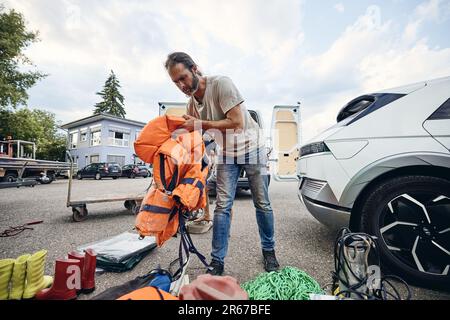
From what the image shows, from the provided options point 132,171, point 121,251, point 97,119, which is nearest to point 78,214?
point 121,251

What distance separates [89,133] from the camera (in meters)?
25.7

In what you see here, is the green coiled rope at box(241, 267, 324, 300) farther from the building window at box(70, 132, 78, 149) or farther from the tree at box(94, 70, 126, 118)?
the tree at box(94, 70, 126, 118)

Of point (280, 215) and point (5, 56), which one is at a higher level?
point (5, 56)

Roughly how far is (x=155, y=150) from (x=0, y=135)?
72.9 feet

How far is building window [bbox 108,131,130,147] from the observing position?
81.8 feet

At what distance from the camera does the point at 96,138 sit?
82.8 ft

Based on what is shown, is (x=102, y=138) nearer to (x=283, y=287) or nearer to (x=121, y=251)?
(x=121, y=251)

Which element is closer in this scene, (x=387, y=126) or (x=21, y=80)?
(x=387, y=126)

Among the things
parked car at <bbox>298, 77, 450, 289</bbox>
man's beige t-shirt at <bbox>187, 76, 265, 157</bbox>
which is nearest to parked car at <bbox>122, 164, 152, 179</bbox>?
man's beige t-shirt at <bbox>187, 76, 265, 157</bbox>

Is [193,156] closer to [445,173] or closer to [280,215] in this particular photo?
[445,173]

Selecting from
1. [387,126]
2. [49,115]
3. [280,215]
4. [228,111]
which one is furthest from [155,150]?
[49,115]
